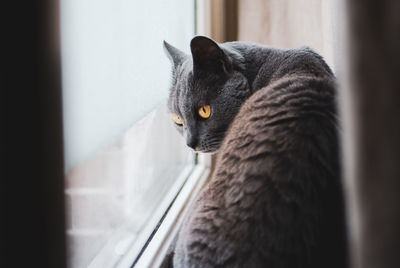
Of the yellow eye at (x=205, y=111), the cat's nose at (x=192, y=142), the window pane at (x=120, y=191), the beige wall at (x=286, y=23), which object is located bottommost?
the window pane at (x=120, y=191)

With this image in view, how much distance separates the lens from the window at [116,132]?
1.75 feet

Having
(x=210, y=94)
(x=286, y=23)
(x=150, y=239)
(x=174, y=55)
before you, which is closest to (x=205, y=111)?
(x=210, y=94)

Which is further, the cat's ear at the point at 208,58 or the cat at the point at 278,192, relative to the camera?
the cat's ear at the point at 208,58

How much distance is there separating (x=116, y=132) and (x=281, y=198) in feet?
1.26

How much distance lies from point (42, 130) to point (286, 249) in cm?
38

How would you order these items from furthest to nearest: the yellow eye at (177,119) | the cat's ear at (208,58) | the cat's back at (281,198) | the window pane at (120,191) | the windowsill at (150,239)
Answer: the yellow eye at (177,119), the cat's ear at (208,58), the windowsill at (150,239), the window pane at (120,191), the cat's back at (281,198)

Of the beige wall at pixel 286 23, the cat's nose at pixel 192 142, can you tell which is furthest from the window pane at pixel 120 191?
the beige wall at pixel 286 23

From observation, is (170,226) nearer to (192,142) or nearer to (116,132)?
(192,142)

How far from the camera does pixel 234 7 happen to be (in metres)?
1.83

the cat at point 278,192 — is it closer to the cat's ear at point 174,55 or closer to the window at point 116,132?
the window at point 116,132

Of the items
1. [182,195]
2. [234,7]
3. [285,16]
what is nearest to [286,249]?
[182,195]

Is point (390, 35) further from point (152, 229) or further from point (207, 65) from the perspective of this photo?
point (152, 229)

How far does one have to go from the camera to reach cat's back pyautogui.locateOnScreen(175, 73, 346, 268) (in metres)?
0.50

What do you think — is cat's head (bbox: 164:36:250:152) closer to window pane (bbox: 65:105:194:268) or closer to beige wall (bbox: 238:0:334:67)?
window pane (bbox: 65:105:194:268)
